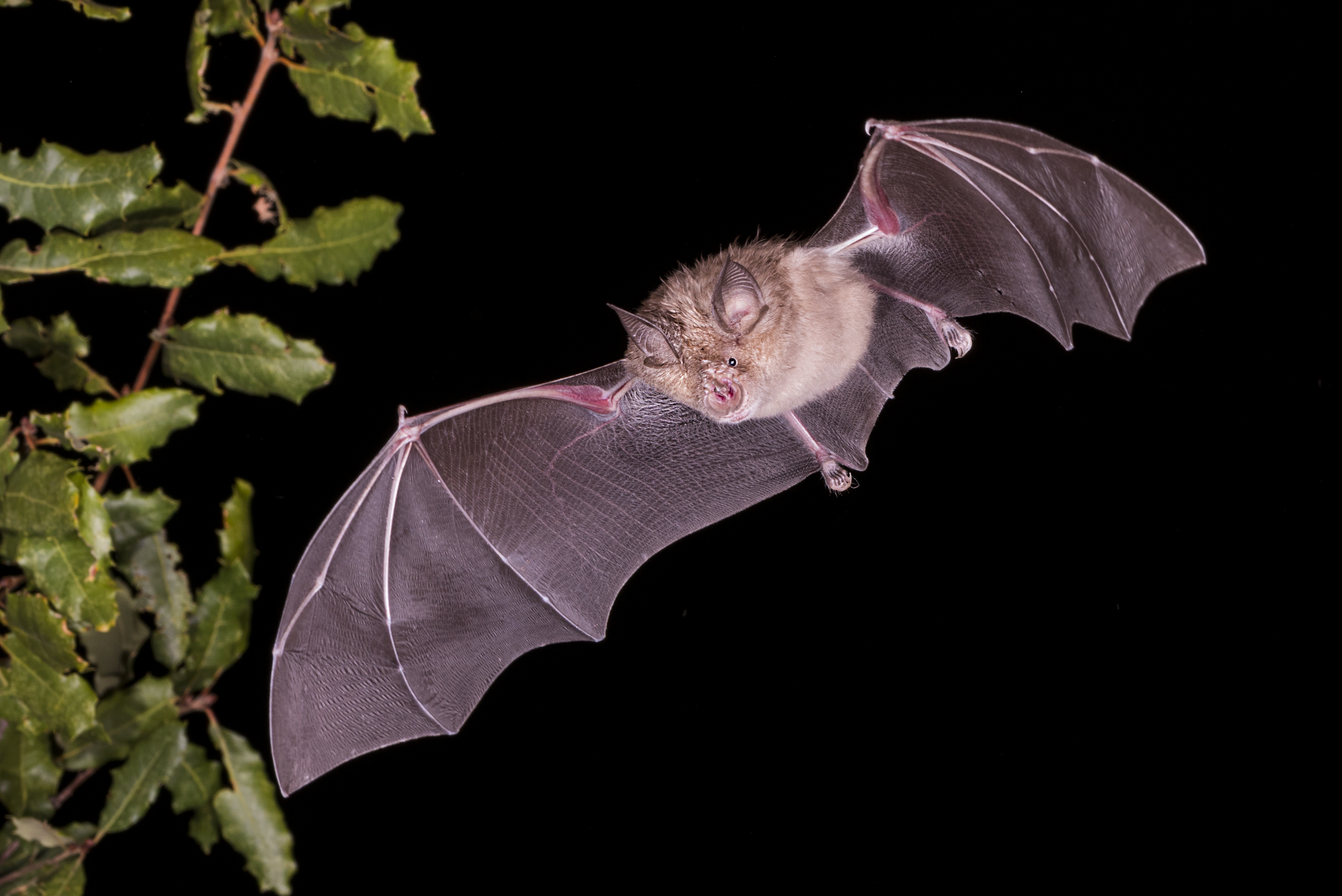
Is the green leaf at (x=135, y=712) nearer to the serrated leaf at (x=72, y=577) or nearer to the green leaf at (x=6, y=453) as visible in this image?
the serrated leaf at (x=72, y=577)

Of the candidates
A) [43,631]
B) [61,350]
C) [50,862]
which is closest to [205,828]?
[50,862]

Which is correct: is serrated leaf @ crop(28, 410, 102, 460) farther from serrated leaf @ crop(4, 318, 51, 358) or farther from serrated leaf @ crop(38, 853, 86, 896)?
serrated leaf @ crop(38, 853, 86, 896)

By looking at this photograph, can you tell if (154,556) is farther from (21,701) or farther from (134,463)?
(21,701)

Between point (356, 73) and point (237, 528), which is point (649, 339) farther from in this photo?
point (237, 528)

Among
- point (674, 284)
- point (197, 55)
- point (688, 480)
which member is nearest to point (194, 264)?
point (197, 55)

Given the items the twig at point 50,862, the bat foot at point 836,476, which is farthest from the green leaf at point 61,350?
the bat foot at point 836,476

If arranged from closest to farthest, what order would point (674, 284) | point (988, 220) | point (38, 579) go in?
point (38, 579)
point (674, 284)
point (988, 220)
